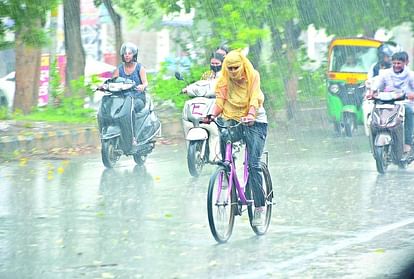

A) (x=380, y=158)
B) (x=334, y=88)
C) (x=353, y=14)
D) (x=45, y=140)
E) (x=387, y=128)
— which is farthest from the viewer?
(x=353, y=14)

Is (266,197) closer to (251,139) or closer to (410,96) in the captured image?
(251,139)

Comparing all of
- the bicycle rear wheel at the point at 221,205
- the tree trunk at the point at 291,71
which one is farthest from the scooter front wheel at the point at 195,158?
the tree trunk at the point at 291,71

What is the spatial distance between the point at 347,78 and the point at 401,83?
743cm

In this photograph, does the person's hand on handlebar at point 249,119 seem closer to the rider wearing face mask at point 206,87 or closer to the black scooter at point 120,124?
the rider wearing face mask at point 206,87

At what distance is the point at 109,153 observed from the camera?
15.2 m

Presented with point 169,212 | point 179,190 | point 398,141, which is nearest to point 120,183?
point 179,190

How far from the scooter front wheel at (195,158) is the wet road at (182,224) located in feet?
0.53

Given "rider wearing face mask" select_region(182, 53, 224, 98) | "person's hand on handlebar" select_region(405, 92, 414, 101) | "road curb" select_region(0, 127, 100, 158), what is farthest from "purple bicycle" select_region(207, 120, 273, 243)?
"road curb" select_region(0, 127, 100, 158)

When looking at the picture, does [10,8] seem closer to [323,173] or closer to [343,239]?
[323,173]

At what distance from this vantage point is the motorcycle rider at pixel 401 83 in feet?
49.9

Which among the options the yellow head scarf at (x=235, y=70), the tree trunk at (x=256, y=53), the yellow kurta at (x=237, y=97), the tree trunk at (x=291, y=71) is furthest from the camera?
the tree trunk at (x=291, y=71)

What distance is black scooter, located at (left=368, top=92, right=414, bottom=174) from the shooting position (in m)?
14.8

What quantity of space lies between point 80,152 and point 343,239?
841cm

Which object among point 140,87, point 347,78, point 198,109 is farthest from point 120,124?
point 347,78
